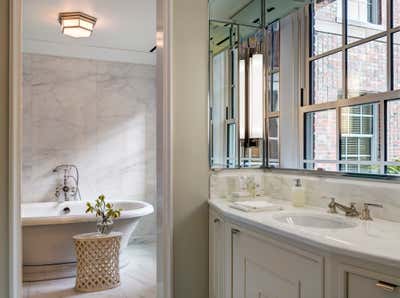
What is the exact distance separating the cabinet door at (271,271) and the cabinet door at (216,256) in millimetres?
174

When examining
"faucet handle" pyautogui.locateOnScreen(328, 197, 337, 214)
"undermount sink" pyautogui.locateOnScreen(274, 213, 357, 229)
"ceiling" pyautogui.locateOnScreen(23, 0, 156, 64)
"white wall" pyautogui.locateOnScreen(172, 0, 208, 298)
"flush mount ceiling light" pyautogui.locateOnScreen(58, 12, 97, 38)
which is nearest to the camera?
"undermount sink" pyautogui.locateOnScreen(274, 213, 357, 229)

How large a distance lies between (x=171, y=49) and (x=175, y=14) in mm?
226

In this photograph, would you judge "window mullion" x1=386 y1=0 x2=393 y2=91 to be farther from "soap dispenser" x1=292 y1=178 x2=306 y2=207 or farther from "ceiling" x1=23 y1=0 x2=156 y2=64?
"ceiling" x1=23 y1=0 x2=156 y2=64

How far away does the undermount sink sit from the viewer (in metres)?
1.63

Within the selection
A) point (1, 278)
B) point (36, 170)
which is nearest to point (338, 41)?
point (1, 278)

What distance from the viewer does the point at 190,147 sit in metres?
2.13

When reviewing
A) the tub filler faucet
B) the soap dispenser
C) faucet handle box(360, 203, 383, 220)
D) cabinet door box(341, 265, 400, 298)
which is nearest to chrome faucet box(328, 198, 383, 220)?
faucet handle box(360, 203, 383, 220)

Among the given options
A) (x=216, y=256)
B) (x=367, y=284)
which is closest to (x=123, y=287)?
(x=216, y=256)

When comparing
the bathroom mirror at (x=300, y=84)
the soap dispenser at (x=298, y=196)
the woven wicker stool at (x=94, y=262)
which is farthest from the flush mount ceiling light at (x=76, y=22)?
the soap dispenser at (x=298, y=196)

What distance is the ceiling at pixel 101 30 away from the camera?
9.93 ft

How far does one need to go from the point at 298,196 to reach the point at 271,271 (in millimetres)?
636

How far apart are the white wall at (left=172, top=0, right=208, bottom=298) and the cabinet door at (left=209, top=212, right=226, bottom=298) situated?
0.17ft

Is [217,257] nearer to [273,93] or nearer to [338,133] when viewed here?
[338,133]

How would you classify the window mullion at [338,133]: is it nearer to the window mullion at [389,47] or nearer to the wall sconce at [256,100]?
the window mullion at [389,47]
